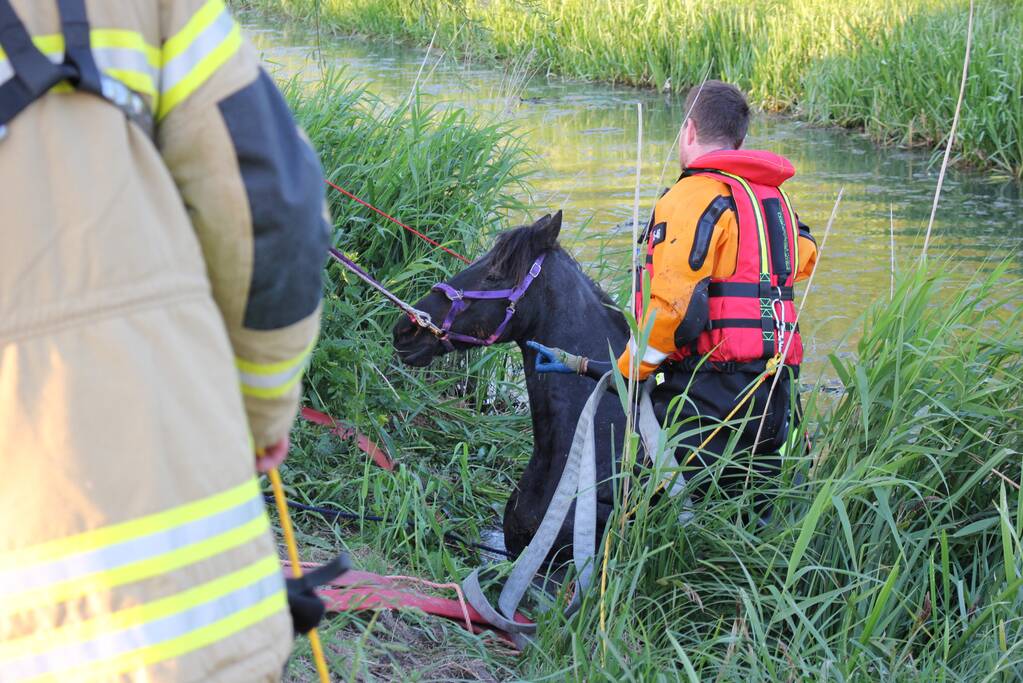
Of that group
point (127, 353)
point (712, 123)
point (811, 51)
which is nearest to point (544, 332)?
point (712, 123)

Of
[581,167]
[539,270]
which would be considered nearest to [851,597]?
[539,270]

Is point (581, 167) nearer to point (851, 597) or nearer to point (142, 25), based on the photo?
point (851, 597)

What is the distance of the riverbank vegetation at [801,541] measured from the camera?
3014mm

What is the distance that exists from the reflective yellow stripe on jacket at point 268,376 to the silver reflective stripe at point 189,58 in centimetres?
36

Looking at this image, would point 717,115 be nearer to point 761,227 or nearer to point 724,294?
point 761,227

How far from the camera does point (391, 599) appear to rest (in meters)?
3.41

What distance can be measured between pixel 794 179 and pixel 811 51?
3.20 meters

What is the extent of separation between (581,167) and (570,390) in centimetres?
833

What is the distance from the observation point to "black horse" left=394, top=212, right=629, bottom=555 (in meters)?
4.20

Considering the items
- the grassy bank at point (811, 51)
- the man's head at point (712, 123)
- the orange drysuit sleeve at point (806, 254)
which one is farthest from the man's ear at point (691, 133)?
the grassy bank at point (811, 51)

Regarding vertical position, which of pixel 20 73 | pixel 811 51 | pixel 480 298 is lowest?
pixel 480 298

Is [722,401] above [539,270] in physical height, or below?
below

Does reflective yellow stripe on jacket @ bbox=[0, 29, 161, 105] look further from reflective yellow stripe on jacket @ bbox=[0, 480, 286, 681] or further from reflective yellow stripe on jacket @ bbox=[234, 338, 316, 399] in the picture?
reflective yellow stripe on jacket @ bbox=[0, 480, 286, 681]

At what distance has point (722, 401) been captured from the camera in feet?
12.8
